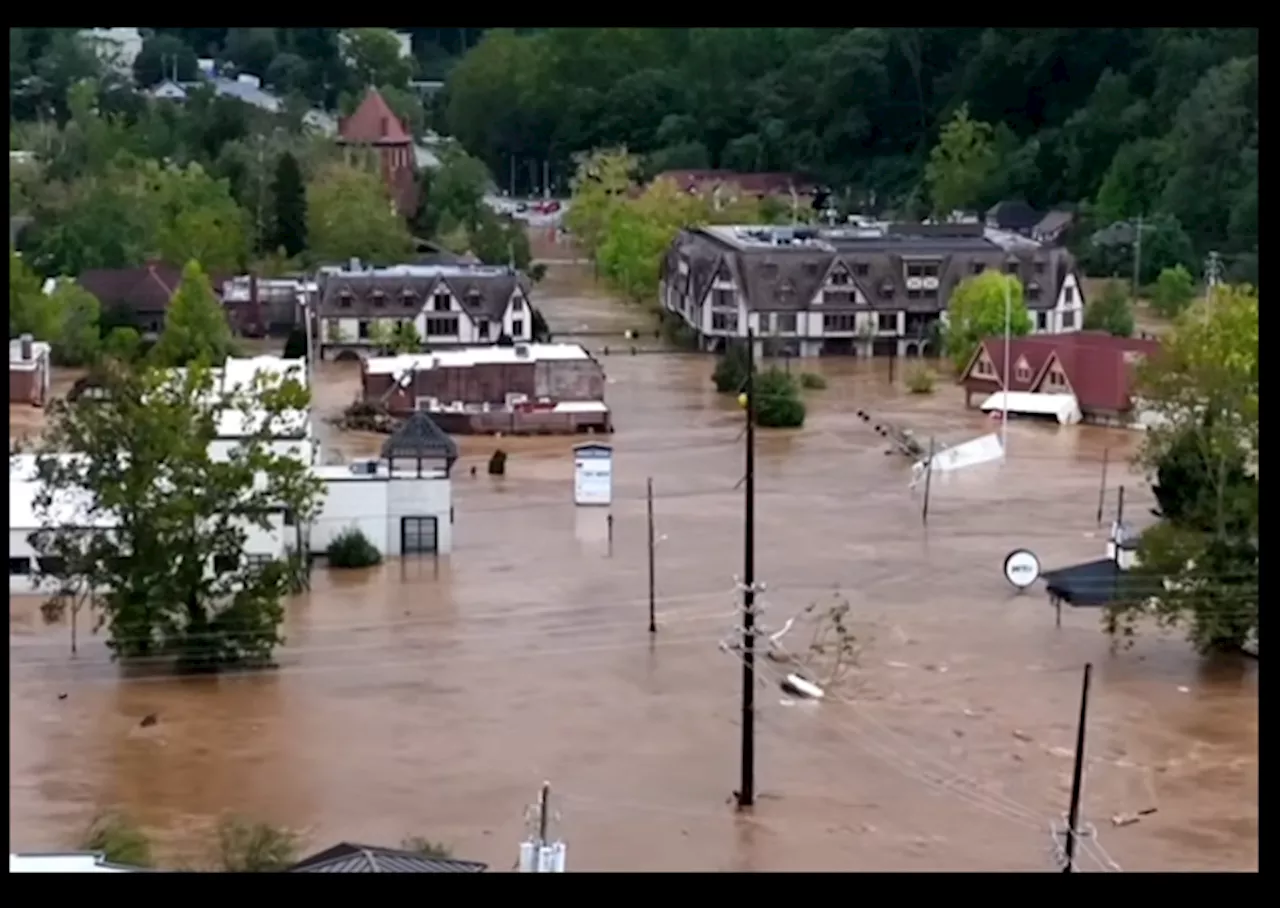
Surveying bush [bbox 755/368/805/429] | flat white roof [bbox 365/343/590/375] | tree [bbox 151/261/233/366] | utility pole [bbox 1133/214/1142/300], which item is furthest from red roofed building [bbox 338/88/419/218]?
bush [bbox 755/368/805/429]

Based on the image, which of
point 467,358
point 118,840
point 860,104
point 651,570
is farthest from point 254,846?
point 860,104

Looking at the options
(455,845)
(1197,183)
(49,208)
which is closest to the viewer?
(455,845)

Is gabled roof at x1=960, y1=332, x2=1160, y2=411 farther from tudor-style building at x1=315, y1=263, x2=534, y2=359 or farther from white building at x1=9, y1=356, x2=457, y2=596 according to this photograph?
white building at x1=9, y1=356, x2=457, y2=596

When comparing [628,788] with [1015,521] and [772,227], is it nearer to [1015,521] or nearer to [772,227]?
[1015,521]

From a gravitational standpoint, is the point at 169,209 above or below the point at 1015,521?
above

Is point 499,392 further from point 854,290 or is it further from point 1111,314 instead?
point 1111,314

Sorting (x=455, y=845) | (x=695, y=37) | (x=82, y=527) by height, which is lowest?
(x=455, y=845)
